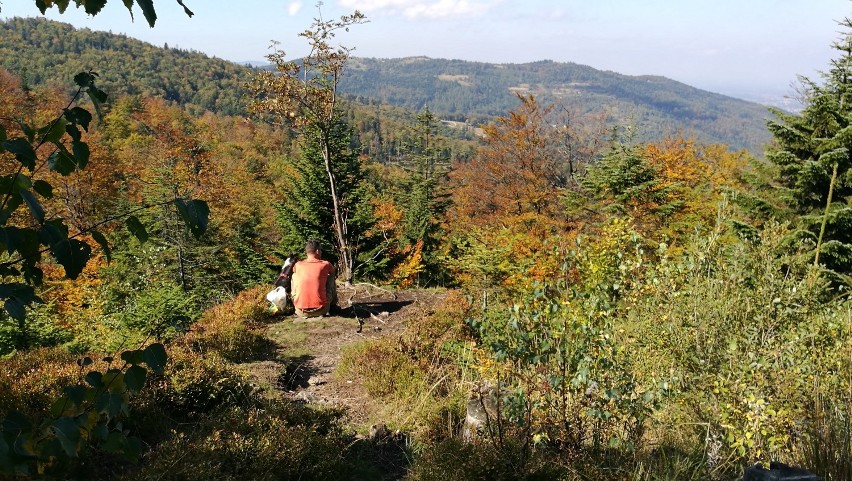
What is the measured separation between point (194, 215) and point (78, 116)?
54 centimetres

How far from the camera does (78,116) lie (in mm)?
1454

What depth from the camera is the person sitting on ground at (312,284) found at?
8.12 m

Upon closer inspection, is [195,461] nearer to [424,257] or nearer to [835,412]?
[835,412]

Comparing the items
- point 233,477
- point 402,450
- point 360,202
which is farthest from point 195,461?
point 360,202

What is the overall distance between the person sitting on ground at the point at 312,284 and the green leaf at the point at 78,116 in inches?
261

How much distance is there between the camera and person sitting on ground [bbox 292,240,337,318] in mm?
8125

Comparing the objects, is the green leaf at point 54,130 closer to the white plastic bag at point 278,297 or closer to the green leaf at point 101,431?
the green leaf at point 101,431

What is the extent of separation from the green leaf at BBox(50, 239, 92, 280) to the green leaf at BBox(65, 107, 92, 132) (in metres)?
0.37

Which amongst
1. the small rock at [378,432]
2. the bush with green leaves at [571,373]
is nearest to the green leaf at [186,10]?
the bush with green leaves at [571,373]

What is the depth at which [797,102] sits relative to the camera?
12586 millimetres

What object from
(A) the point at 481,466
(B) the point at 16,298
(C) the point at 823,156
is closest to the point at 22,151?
(B) the point at 16,298

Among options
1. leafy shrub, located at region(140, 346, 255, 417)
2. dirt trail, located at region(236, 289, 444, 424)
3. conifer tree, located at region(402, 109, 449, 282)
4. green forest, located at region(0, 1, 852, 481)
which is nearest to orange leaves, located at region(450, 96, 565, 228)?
conifer tree, located at region(402, 109, 449, 282)

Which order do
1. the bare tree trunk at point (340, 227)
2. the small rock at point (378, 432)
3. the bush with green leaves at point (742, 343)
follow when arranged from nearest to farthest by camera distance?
the bush with green leaves at point (742, 343) < the small rock at point (378, 432) < the bare tree trunk at point (340, 227)

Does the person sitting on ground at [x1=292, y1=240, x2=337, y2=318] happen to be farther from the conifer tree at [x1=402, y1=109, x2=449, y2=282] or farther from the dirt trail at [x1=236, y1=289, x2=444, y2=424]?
the conifer tree at [x1=402, y1=109, x2=449, y2=282]
